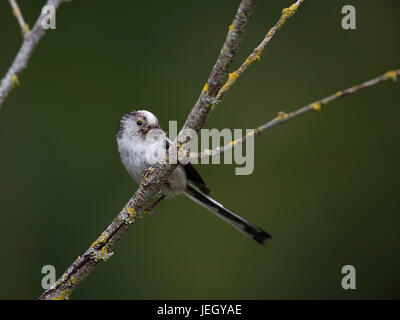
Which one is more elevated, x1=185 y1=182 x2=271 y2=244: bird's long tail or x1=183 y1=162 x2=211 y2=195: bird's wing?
x1=183 y1=162 x2=211 y2=195: bird's wing

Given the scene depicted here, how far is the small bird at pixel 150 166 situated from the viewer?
3.05 meters

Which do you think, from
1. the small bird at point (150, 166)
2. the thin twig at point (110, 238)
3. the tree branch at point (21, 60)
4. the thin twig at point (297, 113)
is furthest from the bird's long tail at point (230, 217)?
the tree branch at point (21, 60)

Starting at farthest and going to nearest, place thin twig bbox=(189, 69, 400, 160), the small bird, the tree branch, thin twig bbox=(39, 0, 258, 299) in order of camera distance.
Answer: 1. the small bird
2. thin twig bbox=(39, 0, 258, 299)
3. the tree branch
4. thin twig bbox=(189, 69, 400, 160)

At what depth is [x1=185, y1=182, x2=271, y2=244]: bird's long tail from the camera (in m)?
3.05

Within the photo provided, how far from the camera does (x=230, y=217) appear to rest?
314 centimetres

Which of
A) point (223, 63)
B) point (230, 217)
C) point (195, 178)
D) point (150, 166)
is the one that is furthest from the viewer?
point (195, 178)

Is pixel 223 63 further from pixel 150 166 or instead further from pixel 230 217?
pixel 230 217

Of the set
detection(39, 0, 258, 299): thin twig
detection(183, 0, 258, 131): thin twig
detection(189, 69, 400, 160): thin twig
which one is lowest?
detection(39, 0, 258, 299): thin twig

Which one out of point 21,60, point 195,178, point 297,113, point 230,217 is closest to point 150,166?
point 195,178

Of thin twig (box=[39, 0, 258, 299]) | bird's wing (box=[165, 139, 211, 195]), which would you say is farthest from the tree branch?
bird's wing (box=[165, 139, 211, 195])

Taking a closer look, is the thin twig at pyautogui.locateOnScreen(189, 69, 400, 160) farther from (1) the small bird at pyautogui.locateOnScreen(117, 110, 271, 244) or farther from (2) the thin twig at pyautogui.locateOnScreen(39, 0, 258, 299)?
(1) the small bird at pyautogui.locateOnScreen(117, 110, 271, 244)

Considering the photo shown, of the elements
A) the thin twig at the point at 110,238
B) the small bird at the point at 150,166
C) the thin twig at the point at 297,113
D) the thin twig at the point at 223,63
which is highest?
the small bird at the point at 150,166

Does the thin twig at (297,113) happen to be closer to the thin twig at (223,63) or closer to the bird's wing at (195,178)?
the thin twig at (223,63)

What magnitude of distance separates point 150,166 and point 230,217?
2.00ft
